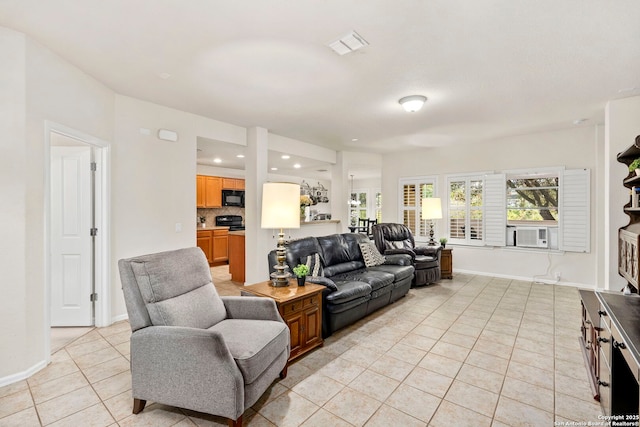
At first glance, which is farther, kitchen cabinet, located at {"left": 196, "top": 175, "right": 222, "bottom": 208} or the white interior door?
kitchen cabinet, located at {"left": 196, "top": 175, "right": 222, "bottom": 208}

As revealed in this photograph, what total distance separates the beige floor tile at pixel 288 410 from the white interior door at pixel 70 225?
2771 millimetres

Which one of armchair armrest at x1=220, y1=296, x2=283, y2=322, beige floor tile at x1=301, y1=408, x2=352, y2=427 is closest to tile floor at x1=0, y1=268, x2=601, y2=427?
beige floor tile at x1=301, y1=408, x2=352, y2=427

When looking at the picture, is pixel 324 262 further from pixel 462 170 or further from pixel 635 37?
pixel 462 170

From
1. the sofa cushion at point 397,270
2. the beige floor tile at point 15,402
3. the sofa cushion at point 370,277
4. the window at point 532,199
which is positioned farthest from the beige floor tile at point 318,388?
the window at point 532,199

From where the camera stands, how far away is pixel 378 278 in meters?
3.78

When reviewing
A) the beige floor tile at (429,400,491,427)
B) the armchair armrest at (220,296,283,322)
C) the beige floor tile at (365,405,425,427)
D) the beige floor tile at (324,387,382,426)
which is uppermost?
the armchair armrest at (220,296,283,322)

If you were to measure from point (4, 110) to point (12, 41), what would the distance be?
57cm

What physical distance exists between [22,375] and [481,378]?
3.73m

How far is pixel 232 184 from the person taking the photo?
8000 millimetres

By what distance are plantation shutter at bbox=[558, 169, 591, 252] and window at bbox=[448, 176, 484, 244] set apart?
1290 millimetres

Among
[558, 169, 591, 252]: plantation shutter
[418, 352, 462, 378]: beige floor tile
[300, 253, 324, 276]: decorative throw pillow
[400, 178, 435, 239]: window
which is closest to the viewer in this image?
[418, 352, 462, 378]: beige floor tile

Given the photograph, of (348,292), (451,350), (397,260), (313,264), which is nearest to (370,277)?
(348,292)

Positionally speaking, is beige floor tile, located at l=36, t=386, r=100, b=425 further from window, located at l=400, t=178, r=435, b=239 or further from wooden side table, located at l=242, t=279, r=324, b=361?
window, located at l=400, t=178, r=435, b=239

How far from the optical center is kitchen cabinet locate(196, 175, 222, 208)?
7191mm
